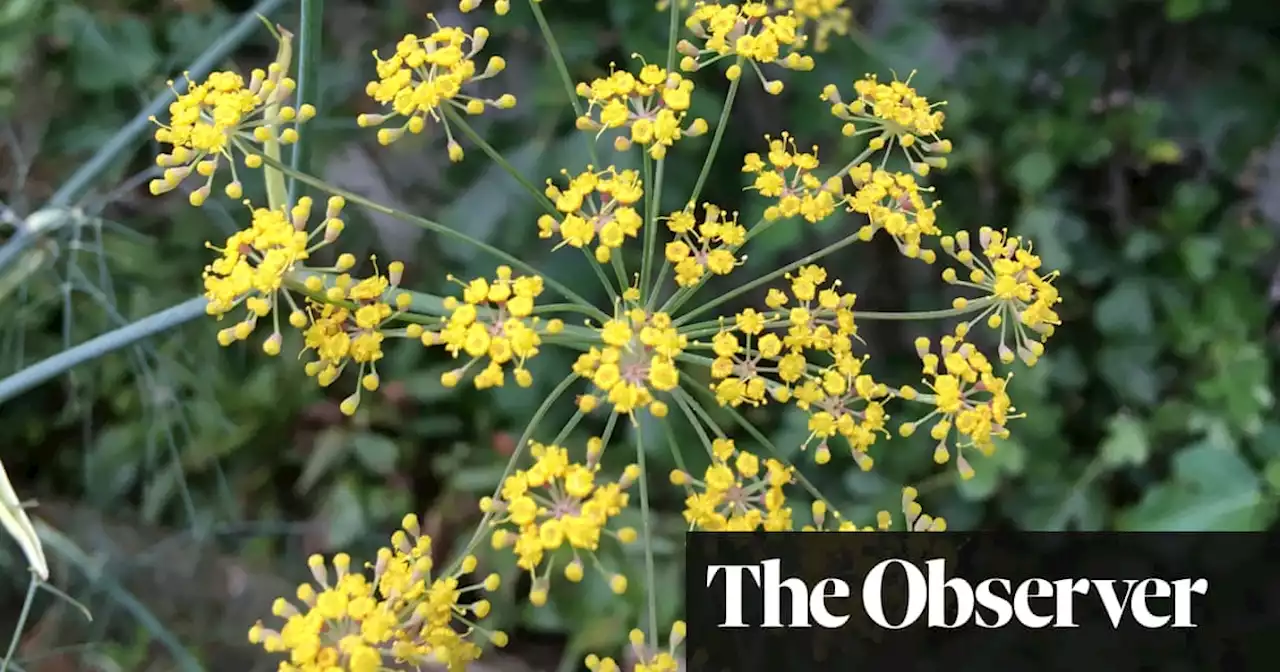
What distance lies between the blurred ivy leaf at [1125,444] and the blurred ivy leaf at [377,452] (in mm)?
850

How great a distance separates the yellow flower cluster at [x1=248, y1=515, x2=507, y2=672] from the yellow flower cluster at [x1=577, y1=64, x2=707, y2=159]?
9.8 inches

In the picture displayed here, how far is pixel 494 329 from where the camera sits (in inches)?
21.6

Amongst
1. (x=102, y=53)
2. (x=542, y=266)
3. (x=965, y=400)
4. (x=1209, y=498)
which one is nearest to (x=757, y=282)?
(x=965, y=400)

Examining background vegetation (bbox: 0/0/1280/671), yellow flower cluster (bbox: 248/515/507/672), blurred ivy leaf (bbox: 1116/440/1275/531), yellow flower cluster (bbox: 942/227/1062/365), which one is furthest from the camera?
background vegetation (bbox: 0/0/1280/671)

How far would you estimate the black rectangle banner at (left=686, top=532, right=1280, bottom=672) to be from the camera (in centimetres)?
70

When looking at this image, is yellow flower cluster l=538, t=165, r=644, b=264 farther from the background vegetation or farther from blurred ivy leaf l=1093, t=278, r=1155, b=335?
blurred ivy leaf l=1093, t=278, r=1155, b=335

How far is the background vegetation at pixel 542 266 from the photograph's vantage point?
3.87 ft

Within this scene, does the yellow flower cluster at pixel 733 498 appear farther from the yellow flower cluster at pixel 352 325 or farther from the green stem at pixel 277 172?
the green stem at pixel 277 172

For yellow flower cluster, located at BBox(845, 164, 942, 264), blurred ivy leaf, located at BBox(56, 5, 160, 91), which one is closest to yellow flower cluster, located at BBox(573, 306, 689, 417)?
yellow flower cluster, located at BBox(845, 164, 942, 264)

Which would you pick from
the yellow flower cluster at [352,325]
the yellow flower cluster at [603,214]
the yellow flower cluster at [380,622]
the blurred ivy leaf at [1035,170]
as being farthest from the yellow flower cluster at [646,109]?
the blurred ivy leaf at [1035,170]

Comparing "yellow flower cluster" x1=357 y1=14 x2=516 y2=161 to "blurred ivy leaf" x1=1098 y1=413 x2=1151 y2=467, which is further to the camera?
"blurred ivy leaf" x1=1098 y1=413 x2=1151 y2=467

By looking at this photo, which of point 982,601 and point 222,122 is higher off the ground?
point 222,122

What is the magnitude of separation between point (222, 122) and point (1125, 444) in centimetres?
103

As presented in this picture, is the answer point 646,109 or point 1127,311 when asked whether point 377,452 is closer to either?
point 646,109
